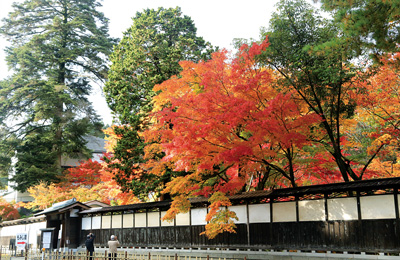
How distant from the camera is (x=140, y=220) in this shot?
2397cm

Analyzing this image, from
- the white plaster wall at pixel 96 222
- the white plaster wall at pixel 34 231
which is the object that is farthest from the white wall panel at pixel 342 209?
the white plaster wall at pixel 34 231

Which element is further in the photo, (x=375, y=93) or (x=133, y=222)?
(x=133, y=222)

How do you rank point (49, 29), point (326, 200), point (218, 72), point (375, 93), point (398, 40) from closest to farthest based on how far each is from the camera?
point (398, 40)
point (326, 200)
point (218, 72)
point (375, 93)
point (49, 29)

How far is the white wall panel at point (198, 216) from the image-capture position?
20231 mm

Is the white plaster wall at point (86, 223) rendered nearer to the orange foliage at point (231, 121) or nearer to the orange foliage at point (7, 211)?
the orange foliage at point (231, 121)

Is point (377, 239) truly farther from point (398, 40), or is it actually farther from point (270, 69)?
point (270, 69)

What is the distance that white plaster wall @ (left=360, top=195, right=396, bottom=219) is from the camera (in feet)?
44.3

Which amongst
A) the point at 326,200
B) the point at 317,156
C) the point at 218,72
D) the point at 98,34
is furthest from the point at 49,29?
the point at 326,200

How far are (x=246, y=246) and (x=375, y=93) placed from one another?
1114 centimetres

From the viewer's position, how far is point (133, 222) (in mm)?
24438

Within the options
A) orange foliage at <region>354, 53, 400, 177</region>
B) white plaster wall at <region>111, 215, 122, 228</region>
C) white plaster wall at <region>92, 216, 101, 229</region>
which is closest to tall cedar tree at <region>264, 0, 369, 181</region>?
orange foliage at <region>354, 53, 400, 177</region>

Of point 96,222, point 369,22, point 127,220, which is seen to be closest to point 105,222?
point 96,222

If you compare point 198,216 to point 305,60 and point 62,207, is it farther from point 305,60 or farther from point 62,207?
point 62,207

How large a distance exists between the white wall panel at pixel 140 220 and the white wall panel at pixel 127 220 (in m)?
0.56
